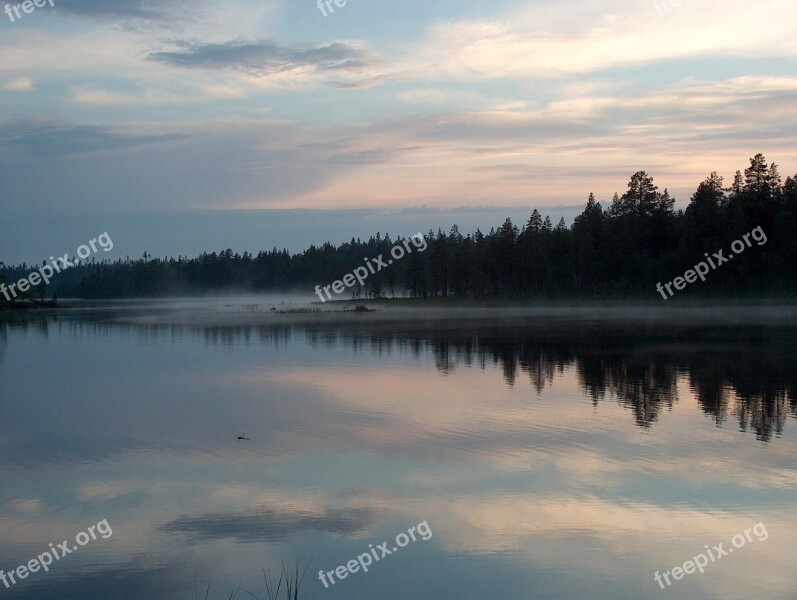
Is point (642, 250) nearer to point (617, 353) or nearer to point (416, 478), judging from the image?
point (617, 353)

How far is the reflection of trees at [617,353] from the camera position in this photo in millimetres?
22844

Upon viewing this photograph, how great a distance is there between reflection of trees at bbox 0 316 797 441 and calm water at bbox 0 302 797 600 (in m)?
0.23

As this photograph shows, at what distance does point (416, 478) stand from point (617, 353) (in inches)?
918

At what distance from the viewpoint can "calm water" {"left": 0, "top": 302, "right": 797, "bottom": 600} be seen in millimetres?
10547

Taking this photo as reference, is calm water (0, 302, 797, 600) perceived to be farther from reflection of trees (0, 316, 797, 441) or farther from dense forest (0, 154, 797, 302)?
dense forest (0, 154, 797, 302)

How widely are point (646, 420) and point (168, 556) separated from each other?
42.7ft

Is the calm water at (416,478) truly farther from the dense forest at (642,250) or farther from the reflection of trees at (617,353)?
the dense forest at (642,250)

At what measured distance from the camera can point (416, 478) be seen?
15.0 metres

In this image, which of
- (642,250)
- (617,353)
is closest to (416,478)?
(617,353)

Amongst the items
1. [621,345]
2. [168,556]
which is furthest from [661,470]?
[621,345]

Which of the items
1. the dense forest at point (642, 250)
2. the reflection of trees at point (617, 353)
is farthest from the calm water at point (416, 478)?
the dense forest at point (642, 250)

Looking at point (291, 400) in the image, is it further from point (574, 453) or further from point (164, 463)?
point (574, 453)

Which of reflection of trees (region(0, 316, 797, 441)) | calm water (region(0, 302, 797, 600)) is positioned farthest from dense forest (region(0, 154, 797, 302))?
calm water (region(0, 302, 797, 600))

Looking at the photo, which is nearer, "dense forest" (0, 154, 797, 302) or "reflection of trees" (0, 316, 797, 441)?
"reflection of trees" (0, 316, 797, 441)
